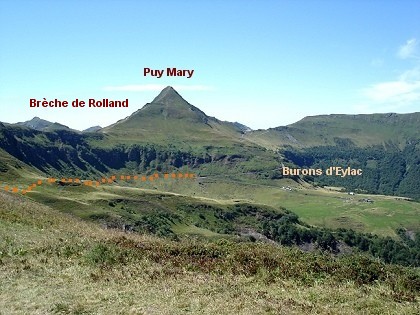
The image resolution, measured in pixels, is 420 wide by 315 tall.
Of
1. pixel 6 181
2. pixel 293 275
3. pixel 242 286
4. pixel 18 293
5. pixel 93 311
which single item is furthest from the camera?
pixel 6 181

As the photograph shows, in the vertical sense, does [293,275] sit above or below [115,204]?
above

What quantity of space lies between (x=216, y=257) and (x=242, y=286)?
14.0 feet

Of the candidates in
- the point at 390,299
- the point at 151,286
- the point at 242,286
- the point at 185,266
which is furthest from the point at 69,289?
the point at 390,299

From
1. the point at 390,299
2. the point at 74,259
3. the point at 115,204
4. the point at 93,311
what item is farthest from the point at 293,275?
the point at 115,204

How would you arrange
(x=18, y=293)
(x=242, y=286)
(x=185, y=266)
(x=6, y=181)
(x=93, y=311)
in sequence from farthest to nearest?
(x=6, y=181)
(x=185, y=266)
(x=242, y=286)
(x=18, y=293)
(x=93, y=311)

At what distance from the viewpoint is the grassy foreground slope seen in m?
14.0

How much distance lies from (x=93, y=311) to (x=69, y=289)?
2529 millimetres

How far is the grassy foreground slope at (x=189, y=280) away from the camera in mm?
14000

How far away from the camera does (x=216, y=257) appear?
67.3ft

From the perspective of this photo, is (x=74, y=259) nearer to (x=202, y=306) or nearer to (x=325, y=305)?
(x=202, y=306)

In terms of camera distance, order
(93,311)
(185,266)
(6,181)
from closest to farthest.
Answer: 1. (93,311)
2. (185,266)
3. (6,181)

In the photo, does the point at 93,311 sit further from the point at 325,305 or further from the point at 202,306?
the point at 325,305

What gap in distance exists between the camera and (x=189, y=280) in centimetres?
1673

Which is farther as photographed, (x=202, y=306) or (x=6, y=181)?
(x=6, y=181)
